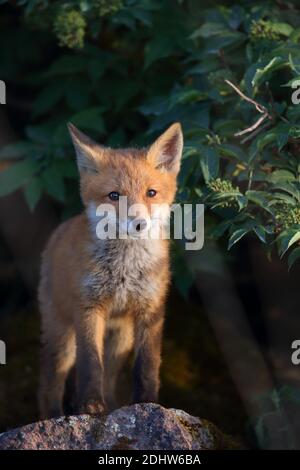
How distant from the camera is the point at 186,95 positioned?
439 centimetres

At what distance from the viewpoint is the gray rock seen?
11.1 feet

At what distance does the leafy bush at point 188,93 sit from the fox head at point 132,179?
12 cm

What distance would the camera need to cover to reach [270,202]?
378 centimetres

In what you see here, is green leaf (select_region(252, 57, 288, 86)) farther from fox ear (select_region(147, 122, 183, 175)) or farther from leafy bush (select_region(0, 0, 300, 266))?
fox ear (select_region(147, 122, 183, 175))

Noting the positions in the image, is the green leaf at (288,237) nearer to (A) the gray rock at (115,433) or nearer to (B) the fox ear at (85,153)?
(A) the gray rock at (115,433)

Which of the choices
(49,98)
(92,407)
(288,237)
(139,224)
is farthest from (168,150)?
(49,98)

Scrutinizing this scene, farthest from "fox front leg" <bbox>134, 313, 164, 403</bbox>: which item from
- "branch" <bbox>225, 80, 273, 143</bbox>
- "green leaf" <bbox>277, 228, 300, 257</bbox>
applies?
"branch" <bbox>225, 80, 273, 143</bbox>

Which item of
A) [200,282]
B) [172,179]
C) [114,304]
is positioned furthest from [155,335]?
[200,282]

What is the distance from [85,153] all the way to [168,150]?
397 millimetres

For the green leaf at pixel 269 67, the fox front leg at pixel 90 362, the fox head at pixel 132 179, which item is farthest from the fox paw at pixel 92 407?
the green leaf at pixel 269 67

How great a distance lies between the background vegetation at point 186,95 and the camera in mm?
4016

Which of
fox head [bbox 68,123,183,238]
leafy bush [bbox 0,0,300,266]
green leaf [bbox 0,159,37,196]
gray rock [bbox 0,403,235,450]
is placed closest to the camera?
gray rock [bbox 0,403,235,450]
